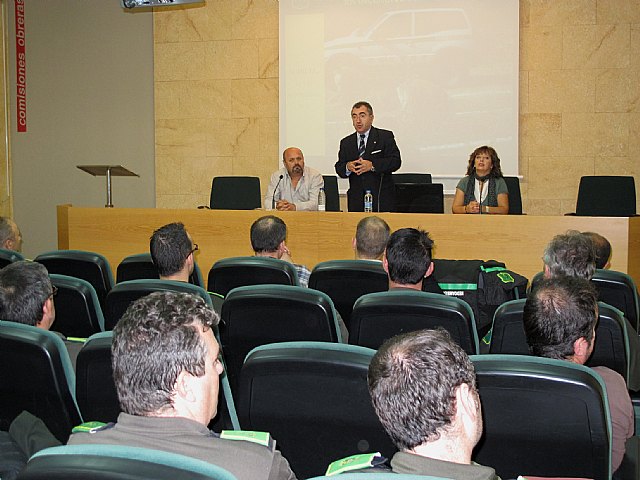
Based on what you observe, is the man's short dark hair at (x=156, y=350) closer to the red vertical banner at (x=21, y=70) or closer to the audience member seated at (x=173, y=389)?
the audience member seated at (x=173, y=389)

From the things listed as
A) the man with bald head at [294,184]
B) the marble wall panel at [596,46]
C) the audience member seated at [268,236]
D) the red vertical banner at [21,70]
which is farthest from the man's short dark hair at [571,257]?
the red vertical banner at [21,70]

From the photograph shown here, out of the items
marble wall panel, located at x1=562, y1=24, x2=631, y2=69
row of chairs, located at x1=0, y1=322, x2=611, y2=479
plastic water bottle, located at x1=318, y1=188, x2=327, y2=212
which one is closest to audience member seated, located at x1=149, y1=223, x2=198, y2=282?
row of chairs, located at x1=0, y1=322, x2=611, y2=479

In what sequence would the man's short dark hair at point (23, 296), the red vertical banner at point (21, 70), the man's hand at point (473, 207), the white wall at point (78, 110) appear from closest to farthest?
the man's short dark hair at point (23, 296) → the man's hand at point (473, 207) → the white wall at point (78, 110) → the red vertical banner at point (21, 70)

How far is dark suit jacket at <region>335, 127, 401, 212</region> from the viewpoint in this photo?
247 inches

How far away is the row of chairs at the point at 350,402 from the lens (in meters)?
1.75

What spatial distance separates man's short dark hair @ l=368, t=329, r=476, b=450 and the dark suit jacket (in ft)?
15.8

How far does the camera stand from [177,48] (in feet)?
29.6

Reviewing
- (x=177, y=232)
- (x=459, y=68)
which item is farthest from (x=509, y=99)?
(x=177, y=232)

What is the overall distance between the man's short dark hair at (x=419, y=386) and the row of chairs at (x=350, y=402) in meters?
0.39

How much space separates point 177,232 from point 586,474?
245 centimetres

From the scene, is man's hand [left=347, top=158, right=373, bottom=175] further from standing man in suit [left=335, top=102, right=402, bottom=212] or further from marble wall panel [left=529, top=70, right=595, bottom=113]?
marble wall panel [left=529, top=70, right=595, bottom=113]

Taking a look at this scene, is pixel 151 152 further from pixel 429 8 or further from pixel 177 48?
pixel 429 8

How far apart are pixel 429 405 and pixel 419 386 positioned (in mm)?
36

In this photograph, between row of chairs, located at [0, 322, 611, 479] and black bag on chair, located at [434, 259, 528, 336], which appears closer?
row of chairs, located at [0, 322, 611, 479]
